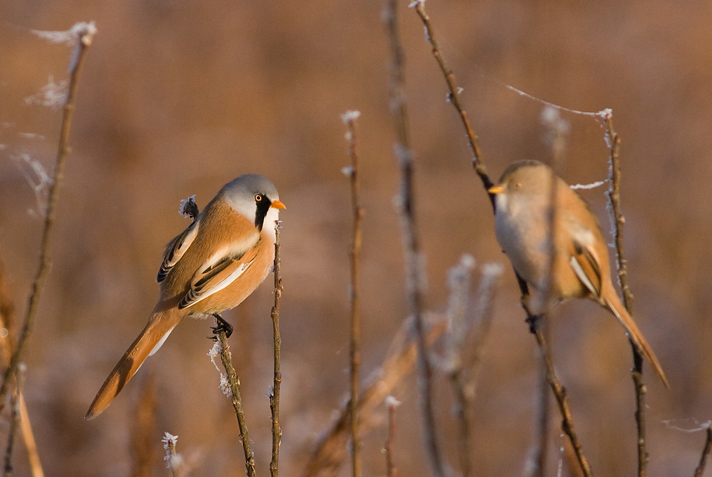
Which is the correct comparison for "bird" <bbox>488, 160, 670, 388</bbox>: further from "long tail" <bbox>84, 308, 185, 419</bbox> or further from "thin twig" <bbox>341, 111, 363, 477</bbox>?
"long tail" <bbox>84, 308, 185, 419</bbox>

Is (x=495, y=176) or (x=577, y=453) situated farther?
(x=495, y=176)

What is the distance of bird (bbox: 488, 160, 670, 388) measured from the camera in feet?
6.40

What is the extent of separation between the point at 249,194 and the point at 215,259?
25 cm

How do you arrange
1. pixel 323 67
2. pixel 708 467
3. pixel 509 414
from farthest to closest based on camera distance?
pixel 323 67
pixel 509 414
pixel 708 467

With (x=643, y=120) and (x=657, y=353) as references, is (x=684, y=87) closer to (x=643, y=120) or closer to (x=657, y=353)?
(x=643, y=120)

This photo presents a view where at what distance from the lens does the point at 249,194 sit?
94.6 inches

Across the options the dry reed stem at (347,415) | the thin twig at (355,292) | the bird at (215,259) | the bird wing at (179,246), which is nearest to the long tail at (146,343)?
the bird at (215,259)

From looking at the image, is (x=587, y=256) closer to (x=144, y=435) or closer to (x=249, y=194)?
(x=249, y=194)

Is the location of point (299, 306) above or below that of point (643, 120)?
below

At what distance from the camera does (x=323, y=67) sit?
7078mm

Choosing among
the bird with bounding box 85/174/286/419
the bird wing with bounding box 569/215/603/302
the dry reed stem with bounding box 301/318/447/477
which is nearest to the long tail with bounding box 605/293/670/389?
the bird wing with bounding box 569/215/603/302

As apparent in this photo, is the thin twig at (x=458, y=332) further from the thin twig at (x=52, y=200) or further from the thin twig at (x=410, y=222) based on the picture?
the thin twig at (x=52, y=200)

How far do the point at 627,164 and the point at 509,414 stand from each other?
8.40 feet

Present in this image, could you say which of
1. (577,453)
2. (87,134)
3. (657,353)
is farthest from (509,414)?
(87,134)
